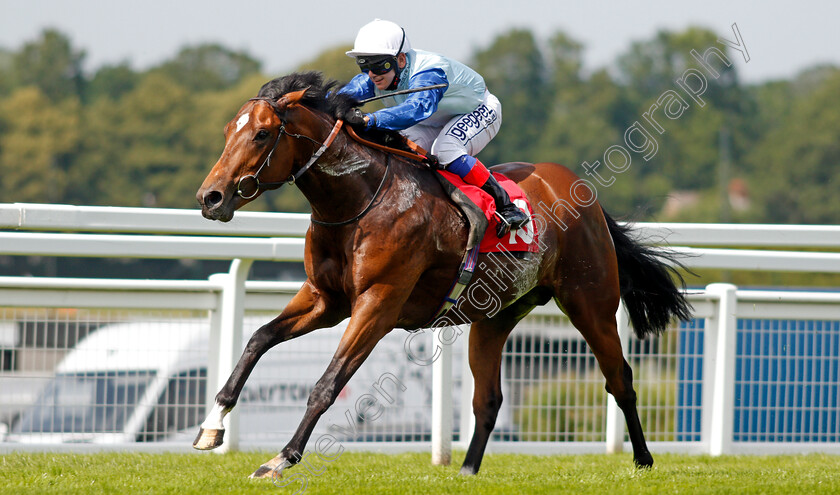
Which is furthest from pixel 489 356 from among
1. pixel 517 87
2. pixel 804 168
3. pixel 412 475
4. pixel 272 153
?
pixel 517 87

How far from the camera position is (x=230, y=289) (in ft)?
20.6

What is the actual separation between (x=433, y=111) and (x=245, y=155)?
100 centimetres

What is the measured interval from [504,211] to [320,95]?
1.10m

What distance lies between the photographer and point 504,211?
5305mm

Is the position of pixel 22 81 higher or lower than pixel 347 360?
higher

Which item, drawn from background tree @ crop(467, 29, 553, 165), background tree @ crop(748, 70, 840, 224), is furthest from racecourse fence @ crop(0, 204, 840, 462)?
background tree @ crop(467, 29, 553, 165)

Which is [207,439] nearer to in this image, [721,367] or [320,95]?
[320,95]

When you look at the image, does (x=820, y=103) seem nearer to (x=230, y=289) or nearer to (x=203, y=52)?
(x=203, y=52)

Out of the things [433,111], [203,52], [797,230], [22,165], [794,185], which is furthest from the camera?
[203,52]

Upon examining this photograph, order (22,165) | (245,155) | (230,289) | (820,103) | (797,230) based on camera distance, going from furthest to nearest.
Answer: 1. (820,103)
2. (22,165)
3. (797,230)
4. (230,289)
5. (245,155)

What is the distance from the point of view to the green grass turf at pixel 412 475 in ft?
14.8

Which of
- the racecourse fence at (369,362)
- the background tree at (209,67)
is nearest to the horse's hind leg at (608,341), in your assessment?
the racecourse fence at (369,362)

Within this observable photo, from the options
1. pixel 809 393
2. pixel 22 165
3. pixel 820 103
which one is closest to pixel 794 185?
pixel 820 103

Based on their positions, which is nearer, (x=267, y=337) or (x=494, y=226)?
(x=267, y=337)
